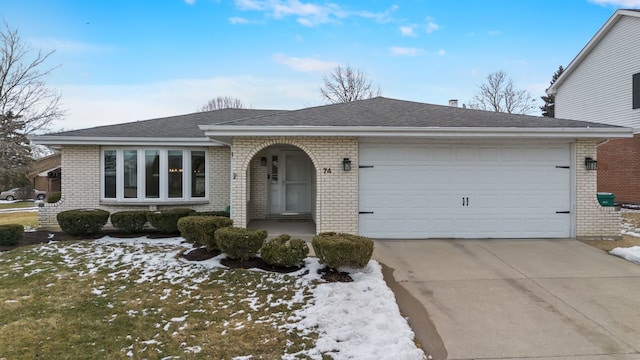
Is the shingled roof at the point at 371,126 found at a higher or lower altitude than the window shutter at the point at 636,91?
lower

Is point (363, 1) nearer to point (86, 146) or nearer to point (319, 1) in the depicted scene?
point (319, 1)

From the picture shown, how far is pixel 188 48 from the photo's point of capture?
14258 millimetres

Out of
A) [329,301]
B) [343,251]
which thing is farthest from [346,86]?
[329,301]

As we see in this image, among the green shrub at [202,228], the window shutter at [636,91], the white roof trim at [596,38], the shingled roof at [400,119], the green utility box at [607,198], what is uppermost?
the white roof trim at [596,38]

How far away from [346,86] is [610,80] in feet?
67.7

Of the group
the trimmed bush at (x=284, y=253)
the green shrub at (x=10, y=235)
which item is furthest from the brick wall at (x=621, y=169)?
the green shrub at (x=10, y=235)

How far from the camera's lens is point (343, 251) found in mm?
5625

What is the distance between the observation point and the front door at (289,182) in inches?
462

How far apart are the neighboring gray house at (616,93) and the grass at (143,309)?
17.8m

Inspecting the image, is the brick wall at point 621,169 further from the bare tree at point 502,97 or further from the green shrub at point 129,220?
the bare tree at point 502,97

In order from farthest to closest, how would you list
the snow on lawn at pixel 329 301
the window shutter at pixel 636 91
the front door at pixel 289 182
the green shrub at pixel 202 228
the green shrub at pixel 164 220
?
the window shutter at pixel 636 91, the front door at pixel 289 182, the green shrub at pixel 164 220, the green shrub at pixel 202 228, the snow on lawn at pixel 329 301

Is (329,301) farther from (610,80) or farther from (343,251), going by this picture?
(610,80)

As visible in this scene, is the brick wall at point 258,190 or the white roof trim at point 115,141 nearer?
the white roof trim at point 115,141

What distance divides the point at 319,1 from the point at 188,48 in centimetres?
584
